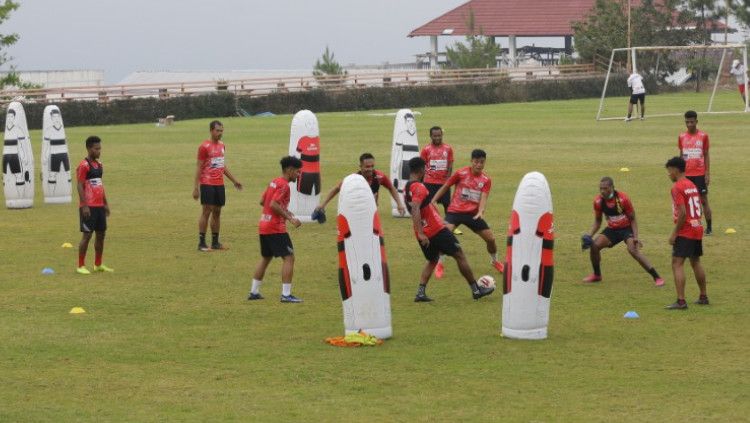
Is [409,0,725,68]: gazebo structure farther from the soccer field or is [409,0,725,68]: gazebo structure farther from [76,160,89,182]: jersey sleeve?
[76,160,89,182]: jersey sleeve

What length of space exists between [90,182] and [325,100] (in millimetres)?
45489

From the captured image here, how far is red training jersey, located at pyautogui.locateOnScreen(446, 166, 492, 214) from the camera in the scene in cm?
1761

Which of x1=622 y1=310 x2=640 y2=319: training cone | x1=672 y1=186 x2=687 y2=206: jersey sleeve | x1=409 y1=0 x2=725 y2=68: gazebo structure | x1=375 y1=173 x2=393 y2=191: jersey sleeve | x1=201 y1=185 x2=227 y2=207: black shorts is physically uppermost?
x1=409 y1=0 x2=725 y2=68: gazebo structure

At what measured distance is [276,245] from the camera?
1612 centimetres

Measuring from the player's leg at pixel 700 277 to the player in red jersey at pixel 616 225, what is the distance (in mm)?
1271

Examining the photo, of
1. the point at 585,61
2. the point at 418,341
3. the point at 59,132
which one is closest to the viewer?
the point at 418,341

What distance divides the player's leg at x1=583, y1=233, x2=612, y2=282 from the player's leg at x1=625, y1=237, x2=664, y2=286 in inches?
12.5

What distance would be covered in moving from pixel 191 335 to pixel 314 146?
1019 centimetres

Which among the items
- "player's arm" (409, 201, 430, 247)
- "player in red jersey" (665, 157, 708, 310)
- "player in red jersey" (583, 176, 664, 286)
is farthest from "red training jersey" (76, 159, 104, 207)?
"player in red jersey" (665, 157, 708, 310)

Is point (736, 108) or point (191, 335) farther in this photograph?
point (736, 108)

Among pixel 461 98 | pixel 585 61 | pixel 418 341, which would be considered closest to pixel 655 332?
pixel 418 341

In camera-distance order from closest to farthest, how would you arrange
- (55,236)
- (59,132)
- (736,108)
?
1. (55,236)
2. (59,132)
3. (736,108)

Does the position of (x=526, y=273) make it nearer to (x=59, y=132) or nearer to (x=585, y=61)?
(x=59, y=132)

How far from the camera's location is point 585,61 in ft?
263
